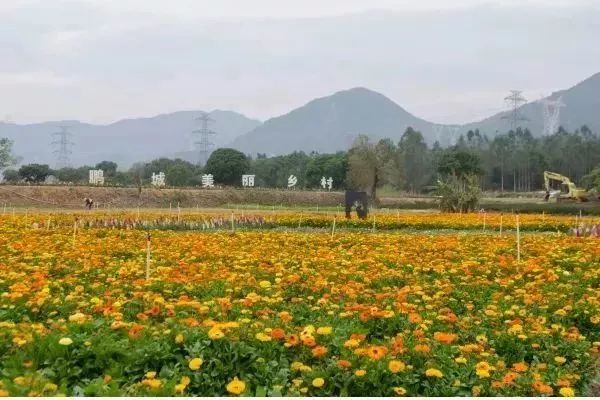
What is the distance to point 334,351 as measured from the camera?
483 centimetres

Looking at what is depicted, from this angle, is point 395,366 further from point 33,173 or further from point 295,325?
point 33,173

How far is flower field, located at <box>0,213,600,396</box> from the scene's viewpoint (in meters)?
4.31

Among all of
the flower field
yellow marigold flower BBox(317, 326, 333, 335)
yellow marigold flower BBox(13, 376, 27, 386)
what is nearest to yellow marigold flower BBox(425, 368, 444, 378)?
the flower field

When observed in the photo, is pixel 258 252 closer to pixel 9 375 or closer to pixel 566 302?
pixel 566 302

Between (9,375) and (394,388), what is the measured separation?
8.05 feet

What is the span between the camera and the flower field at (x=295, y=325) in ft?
14.1

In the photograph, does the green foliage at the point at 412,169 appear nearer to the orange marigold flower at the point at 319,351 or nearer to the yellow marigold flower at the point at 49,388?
the orange marigold flower at the point at 319,351

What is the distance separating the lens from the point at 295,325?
18.8 feet

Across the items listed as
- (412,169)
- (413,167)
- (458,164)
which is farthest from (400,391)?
(413,167)

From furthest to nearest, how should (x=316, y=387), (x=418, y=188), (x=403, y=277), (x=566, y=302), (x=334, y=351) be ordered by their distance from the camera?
(x=418, y=188), (x=403, y=277), (x=566, y=302), (x=334, y=351), (x=316, y=387)

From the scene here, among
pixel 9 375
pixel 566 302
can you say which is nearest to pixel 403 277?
pixel 566 302

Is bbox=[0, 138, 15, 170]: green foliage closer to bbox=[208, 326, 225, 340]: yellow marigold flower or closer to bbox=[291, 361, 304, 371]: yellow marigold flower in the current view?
bbox=[208, 326, 225, 340]: yellow marigold flower

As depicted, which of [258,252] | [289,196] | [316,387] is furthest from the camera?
[289,196]

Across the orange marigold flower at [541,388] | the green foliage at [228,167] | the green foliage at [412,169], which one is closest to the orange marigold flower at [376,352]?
the orange marigold flower at [541,388]
